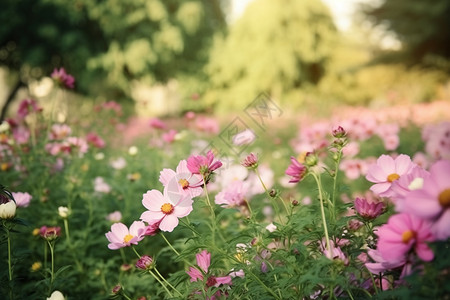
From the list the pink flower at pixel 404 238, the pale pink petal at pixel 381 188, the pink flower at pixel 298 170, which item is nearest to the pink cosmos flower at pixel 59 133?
the pink flower at pixel 298 170

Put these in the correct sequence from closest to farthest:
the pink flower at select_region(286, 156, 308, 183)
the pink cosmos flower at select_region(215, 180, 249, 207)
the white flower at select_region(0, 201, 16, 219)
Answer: the pink flower at select_region(286, 156, 308, 183) → the white flower at select_region(0, 201, 16, 219) → the pink cosmos flower at select_region(215, 180, 249, 207)

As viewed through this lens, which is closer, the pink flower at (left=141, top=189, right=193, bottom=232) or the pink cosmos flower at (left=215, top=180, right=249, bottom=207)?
the pink flower at (left=141, top=189, right=193, bottom=232)

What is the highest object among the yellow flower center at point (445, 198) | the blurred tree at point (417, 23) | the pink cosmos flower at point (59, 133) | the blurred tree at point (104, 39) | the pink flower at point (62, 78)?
the blurred tree at point (104, 39)

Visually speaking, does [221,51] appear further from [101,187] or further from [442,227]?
[442,227]

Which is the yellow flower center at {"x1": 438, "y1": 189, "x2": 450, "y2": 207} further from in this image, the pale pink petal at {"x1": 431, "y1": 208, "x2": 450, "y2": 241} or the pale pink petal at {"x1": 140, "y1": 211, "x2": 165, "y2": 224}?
the pale pink petal at {"x1": 140, "y1": 211, "x2": 165, "y2": 224}

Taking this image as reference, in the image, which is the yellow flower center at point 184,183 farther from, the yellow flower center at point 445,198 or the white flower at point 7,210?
the yellow flower center at point 445,198

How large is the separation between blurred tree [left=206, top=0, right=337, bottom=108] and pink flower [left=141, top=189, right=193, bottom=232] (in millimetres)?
14580

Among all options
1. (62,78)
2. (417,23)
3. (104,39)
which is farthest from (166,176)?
(417,23)

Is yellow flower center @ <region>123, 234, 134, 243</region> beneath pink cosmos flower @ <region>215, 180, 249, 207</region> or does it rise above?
above

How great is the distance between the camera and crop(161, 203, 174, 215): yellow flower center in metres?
0.93

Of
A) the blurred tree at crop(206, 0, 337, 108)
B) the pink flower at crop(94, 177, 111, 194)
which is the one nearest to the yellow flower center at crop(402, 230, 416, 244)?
the pink flower at crop(94, 177, 111, 194)

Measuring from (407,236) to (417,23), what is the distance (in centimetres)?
1517

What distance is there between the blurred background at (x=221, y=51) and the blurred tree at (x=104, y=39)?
0.12 feet

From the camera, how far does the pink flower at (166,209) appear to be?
0.91 metres
